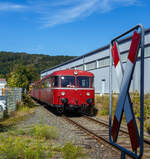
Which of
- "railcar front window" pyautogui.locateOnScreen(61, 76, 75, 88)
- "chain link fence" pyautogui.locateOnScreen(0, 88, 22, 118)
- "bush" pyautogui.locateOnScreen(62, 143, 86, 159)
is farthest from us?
"chain link fence" pyautogui.locateOnScreen(0, 88, 22, 118)

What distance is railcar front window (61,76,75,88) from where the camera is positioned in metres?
14.8

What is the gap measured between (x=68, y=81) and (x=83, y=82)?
956mm

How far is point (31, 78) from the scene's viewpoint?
102 ft

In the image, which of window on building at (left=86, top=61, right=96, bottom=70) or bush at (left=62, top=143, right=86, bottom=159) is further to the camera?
window on building at (left=86, top=61, right=96, bottom=70)

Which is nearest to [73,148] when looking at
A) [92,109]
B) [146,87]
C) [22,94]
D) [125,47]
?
[92,109]

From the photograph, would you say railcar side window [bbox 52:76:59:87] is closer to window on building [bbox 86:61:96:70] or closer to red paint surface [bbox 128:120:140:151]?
red paint surface [bbox 128:120:140:151]

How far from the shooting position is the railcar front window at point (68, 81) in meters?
14.8

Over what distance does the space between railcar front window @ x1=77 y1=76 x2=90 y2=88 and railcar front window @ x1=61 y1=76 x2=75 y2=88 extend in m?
0.37

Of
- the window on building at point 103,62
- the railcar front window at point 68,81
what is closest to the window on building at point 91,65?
the window on building at point 103,62

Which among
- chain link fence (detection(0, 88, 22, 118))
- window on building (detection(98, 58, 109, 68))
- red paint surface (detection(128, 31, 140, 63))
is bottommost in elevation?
chain link fence (detection(0, 88, 22, 118))

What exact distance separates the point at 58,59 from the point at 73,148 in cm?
12722

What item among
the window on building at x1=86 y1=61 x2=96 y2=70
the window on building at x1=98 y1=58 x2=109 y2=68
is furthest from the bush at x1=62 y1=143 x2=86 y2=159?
the window on building at x1=86 y1=61 x2=96 y2=70

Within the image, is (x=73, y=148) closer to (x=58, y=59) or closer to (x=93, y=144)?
(x=93, y=144)

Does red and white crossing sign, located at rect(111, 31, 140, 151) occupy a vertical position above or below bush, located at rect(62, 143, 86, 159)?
above
